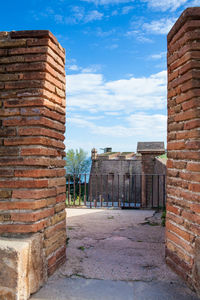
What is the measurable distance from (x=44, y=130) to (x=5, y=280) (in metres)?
1.32

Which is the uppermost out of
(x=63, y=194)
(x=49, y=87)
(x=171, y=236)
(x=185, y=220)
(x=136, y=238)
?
(x=49, y=87)

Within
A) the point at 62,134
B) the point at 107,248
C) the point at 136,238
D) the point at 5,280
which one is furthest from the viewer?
the point at 136,238

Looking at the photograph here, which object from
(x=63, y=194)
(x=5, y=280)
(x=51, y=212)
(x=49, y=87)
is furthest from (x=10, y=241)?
(x=49, y=87)

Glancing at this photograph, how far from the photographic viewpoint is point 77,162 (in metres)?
30.3

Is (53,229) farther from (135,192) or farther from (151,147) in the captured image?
(135,192)

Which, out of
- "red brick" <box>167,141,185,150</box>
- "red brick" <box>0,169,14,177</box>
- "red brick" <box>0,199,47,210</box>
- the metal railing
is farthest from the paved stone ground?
the metal railing

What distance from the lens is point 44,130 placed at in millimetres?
2467

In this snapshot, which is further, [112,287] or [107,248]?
[107,248]

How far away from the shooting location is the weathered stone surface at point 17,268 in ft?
6.87

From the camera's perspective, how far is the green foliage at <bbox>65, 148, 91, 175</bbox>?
29547 mm

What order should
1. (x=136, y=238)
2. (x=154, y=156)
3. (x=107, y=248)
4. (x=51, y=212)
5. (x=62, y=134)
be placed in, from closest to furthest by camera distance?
(x=51, y=212) → (x=62, y=134) → (x=107, y=248) → (x=136, y=238) → (x=154, y=156)

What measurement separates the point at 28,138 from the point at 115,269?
1.70m

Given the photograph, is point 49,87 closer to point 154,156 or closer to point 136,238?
point 136,238

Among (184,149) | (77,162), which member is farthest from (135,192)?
(77,162)
